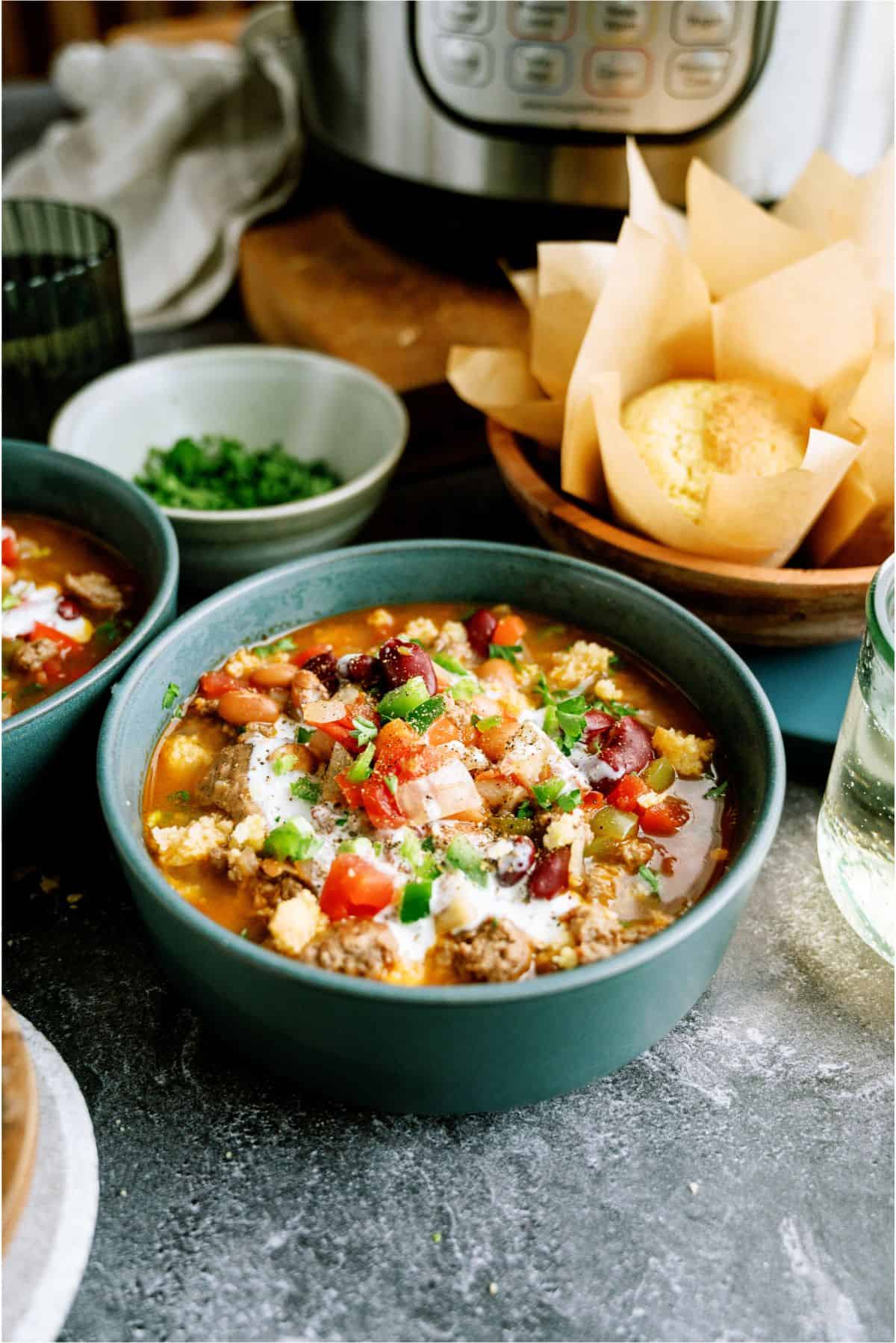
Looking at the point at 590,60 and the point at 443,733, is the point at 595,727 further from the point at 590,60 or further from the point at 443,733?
the point at 590,60

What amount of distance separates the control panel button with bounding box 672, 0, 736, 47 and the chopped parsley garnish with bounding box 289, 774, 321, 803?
4.40ft

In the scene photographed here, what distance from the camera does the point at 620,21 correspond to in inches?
75.8

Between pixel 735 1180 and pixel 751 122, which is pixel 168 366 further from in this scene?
pixel 735 1180

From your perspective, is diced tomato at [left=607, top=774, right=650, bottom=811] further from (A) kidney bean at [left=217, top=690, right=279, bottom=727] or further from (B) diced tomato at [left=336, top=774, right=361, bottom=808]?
(A) kidney bean at [left=217, top=690, right=279, bottom=727]

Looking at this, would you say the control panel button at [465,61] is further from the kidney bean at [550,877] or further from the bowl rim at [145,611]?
the kidney bean at [550,877]

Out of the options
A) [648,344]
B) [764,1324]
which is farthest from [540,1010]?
[648,344]

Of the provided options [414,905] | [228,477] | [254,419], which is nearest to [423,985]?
[414,905]

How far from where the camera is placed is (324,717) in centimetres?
153

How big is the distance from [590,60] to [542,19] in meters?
0.10

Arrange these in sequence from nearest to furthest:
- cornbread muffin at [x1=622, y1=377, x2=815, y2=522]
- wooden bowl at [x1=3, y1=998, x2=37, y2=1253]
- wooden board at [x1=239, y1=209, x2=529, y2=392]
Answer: wooden bowl at [x1=3, y1=998, x2=37, y2=1253]
cornbread muffin at [x1=622, y1=377, x2=815, y2=522]
wooden board at [x1=239, y1=209, x2=529, y2=392]

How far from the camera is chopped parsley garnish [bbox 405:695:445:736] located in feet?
4.90

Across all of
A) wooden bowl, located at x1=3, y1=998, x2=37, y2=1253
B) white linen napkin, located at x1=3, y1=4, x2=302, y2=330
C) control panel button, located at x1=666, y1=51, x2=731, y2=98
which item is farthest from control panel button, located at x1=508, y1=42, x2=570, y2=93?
wooden bowl, located at x1=3, y1=998, x2=37, y2=1253

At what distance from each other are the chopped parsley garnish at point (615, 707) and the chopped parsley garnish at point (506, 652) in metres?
0.13

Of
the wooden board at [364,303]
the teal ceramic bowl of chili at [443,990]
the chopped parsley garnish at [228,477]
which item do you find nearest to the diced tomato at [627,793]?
the teal ceramic bowl of chili at [443,990]
